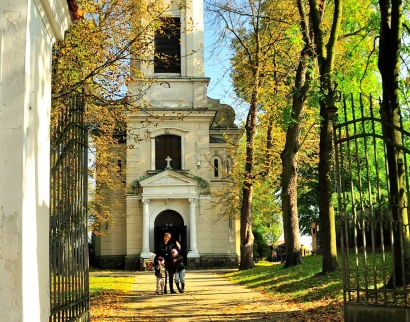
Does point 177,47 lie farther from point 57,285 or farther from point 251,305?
point 57,285

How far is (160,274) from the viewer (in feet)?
55.0

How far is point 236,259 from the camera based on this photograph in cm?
3409

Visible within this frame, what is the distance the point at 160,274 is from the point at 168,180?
54.8 feet

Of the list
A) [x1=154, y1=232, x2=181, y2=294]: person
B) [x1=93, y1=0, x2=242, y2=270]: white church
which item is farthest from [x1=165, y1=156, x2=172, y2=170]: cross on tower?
[x1=154, y1=232, x2=181, y2=294]: person

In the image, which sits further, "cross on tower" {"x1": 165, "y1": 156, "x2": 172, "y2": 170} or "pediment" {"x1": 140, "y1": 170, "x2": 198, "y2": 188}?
"cross on tower" {"x1": 165, "y1": 156, "x2": 172, "y2": 170}

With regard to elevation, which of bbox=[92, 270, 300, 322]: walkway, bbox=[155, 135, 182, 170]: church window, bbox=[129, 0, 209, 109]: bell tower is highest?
bbox=[129, 0, 209, 109]: bell tower

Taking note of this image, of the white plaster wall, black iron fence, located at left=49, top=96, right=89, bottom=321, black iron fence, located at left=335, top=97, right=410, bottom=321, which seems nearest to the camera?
the white plaster wall

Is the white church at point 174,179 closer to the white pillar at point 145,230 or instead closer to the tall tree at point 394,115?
the white pillar at point 145,230

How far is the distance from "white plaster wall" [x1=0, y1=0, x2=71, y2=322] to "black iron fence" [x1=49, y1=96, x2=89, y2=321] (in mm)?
1157

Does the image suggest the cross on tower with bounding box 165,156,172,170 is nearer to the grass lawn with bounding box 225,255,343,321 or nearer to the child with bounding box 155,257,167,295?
the grass lawn with bounding box 225,255,343,321

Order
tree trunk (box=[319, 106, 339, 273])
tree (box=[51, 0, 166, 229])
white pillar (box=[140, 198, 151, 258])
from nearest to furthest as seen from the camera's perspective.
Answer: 1. tree (box=[51, 0, 166, 229])
2. tree trunk (box=[319, 106, 339, 273])
3. white pillar (box=[140, 198, 151, 258])

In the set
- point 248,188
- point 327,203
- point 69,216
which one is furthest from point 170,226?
point 69,216

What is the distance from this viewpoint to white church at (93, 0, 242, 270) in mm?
33344

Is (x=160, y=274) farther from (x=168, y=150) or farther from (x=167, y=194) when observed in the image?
(x=168, y=150)
